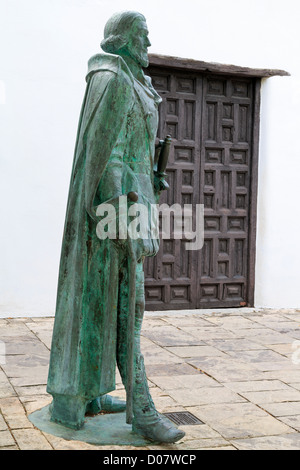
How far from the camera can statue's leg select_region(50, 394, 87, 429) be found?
3318 millimetres

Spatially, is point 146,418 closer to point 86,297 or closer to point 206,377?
point 86,297

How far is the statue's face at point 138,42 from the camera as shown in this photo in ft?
10.7

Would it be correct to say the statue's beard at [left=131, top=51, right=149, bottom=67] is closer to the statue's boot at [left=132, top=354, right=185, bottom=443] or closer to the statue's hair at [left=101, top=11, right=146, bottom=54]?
the statue's hair at [left=101, top=11, right=146, bottom=54]

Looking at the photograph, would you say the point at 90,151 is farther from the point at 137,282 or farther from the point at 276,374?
the point at 276,374

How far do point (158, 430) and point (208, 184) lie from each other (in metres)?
4.53

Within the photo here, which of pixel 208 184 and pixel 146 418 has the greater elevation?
pixel 208 184

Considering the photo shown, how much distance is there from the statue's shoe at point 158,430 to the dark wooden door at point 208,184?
389cm

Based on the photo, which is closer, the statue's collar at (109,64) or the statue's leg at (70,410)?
the statue's collar at (109,64)

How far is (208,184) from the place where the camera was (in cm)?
743

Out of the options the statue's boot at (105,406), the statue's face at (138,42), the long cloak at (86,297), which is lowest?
the statue's boot at (105,406)

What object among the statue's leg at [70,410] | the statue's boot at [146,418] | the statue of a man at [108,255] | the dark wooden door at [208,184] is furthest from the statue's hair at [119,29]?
the dark wooden door at [208,184]

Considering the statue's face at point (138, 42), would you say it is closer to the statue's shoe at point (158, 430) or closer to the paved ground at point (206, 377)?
the statue's shoe at point (158, 430)

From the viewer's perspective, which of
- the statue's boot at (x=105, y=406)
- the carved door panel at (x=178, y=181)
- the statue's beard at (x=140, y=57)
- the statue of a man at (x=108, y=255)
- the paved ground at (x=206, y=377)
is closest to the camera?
the statue of a man at (x=108, y=255)

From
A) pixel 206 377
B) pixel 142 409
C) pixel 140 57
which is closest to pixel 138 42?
pixel 140 57
